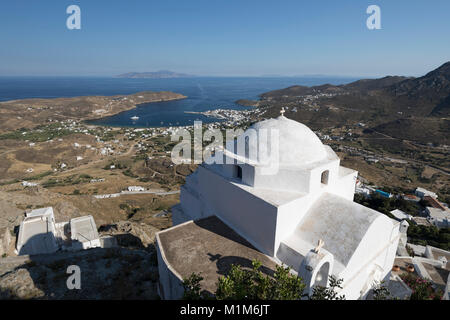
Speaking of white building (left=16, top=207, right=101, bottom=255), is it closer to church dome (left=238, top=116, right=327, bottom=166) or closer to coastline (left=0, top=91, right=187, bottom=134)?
church dome (left=238, top=116, right=327, bottom=166)

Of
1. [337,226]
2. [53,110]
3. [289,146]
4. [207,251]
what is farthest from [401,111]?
[53,110]

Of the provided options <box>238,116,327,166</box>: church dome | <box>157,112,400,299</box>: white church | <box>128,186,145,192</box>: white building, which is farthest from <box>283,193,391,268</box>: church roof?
<box>128,186,145,192</box>: white building

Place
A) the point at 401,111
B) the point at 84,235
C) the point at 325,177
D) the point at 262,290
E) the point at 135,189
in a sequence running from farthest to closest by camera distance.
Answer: the point at 401,111 → the point at 135,189 → the point at 84,235 → the point at 325,177 → the point at 262,290

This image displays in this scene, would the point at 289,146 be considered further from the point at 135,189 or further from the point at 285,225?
the point at 135,189

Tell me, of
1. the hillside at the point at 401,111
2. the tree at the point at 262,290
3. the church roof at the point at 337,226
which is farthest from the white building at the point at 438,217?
the hillside at the point at 401,111

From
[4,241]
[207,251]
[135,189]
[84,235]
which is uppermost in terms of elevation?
[207,251]
